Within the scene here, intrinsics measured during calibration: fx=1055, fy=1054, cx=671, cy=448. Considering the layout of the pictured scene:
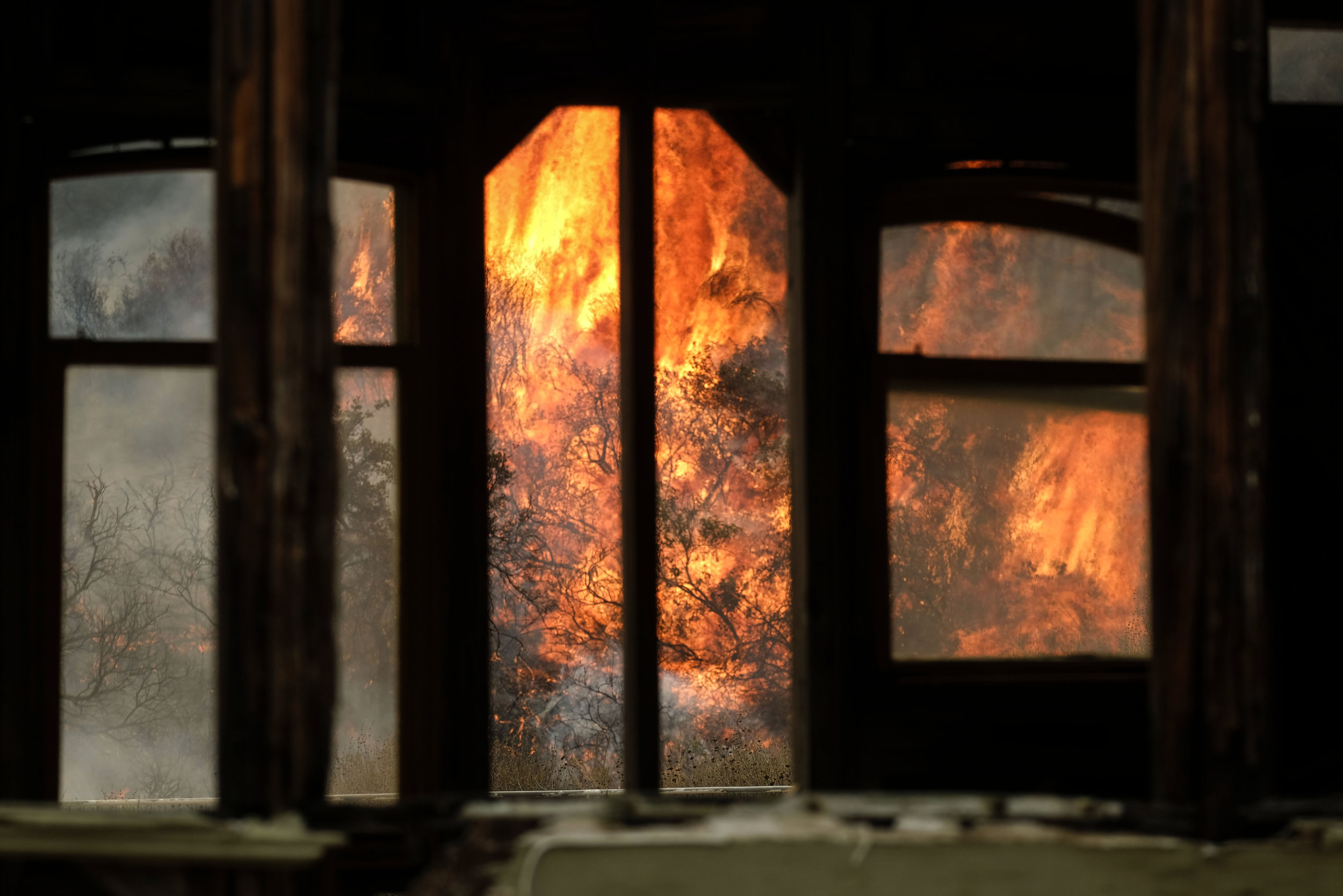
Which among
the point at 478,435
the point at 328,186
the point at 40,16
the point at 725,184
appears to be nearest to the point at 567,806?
the point at 328,186

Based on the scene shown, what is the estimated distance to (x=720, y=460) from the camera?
11422 mm

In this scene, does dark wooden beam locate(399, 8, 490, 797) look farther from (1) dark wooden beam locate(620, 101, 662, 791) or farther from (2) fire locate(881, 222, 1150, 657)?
(2) fire locate(881, 222, 1150, 657)

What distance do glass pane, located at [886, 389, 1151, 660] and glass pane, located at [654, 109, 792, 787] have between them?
18.8 feet

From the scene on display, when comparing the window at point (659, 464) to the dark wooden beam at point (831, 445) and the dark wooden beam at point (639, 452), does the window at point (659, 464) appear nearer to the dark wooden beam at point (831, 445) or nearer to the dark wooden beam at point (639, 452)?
the dark wooden beam at point (639, 452)

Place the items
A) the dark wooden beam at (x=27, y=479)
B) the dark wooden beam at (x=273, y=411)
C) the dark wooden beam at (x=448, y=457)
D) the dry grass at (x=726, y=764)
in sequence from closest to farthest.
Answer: the dark wooden beam at (x=273, y=411) < the dark wooden beam at (x=27, y=479) < the dark wooden beam at (x=448, y=457) < the dry grass at (x=726, y=764)

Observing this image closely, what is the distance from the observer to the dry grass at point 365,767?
477 centimetres

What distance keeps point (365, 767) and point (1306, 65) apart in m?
5.52

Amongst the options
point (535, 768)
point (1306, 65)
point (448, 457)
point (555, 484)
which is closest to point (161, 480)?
point (448, 457)

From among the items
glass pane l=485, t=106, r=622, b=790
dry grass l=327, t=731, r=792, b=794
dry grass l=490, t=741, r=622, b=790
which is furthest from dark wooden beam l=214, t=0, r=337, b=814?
dry grass l=490, t=741, r=622, b=790

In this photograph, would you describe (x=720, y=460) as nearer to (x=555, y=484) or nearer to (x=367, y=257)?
(x=555, y=484)

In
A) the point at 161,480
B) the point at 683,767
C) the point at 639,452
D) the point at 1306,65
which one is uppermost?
the point at 1306,65

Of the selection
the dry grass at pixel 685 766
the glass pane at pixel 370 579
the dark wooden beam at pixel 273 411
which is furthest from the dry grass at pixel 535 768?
the dark wooden beam at pixel 273 411

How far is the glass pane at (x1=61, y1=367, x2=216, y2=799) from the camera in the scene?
445 cm

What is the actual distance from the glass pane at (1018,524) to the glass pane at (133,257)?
10.4 ft
